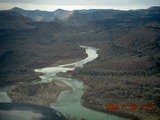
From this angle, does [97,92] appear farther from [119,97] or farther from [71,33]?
[71,33]

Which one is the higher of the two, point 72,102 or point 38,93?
point 38,93

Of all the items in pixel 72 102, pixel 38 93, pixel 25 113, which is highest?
pixel 25 113

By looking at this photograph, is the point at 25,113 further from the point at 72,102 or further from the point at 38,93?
the point at 38,93
